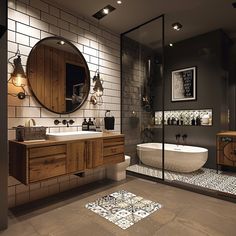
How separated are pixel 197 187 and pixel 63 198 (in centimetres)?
211

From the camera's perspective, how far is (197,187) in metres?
3.05

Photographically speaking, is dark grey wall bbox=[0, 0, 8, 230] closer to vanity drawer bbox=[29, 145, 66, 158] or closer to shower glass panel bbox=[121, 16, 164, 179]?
vanity drawer bbox=[29, 145, 66, 158]

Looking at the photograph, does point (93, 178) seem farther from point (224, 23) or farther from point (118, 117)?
point (224, 23)

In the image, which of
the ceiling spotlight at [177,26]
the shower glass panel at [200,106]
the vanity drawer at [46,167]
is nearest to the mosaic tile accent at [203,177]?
the shower glass panel at [200,106]

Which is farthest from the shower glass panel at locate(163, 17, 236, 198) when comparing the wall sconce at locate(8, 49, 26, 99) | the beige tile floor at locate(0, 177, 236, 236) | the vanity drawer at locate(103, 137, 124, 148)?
the wall sconce at locate(8, 49, 26, 99)

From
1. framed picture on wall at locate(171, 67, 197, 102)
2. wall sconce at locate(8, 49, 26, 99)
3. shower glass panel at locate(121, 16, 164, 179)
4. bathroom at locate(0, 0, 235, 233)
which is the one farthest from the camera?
framed picture on wall at locate(171, 67, 197, 102)

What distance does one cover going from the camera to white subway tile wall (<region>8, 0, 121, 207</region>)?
96.6 inches

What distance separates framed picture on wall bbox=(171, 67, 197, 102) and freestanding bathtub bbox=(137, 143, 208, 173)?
4.04 feet

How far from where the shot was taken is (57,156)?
7.69 ft

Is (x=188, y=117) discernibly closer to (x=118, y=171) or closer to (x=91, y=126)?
(x=118, y=171)

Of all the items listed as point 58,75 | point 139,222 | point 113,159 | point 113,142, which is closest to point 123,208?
point 139,222

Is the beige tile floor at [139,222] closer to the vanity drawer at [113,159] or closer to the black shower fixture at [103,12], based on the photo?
the vanity drawer at [113,159]

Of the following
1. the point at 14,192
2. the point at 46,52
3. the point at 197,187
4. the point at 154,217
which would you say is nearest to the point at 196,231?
the point at 154,217

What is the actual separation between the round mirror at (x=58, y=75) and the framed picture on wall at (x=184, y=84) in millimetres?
2497
